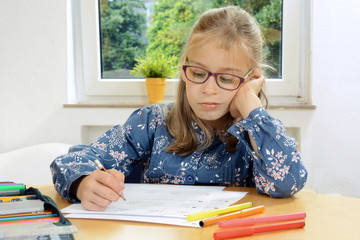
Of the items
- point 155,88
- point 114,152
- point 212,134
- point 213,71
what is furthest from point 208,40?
point 155,88

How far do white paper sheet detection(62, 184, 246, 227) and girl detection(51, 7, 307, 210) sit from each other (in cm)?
12

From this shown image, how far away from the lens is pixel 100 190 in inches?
33.1

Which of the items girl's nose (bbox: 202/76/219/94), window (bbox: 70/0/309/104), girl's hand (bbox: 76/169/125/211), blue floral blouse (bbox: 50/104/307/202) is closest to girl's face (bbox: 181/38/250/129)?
girl's nose (bbox: 202/76/219/94)

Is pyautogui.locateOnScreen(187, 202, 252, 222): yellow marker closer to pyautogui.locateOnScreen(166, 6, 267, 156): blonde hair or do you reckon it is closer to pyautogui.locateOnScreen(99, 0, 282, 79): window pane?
pyautogui.locateOnScreen(166, 6, 267, 156): blonde hair

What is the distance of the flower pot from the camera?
2.03 m

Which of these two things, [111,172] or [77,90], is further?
[77,90]

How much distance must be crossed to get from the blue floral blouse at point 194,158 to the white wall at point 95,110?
0.79 meters

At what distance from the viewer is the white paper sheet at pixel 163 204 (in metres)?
0.76

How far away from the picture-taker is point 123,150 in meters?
1.23

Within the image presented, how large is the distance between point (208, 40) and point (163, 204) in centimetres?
51

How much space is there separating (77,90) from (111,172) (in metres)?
1.38

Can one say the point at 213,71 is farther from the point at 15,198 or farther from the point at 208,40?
the point at 15,198

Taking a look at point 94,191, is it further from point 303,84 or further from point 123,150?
point 303,84

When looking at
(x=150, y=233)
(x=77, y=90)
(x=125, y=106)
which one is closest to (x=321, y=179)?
(x=125, y=106)
